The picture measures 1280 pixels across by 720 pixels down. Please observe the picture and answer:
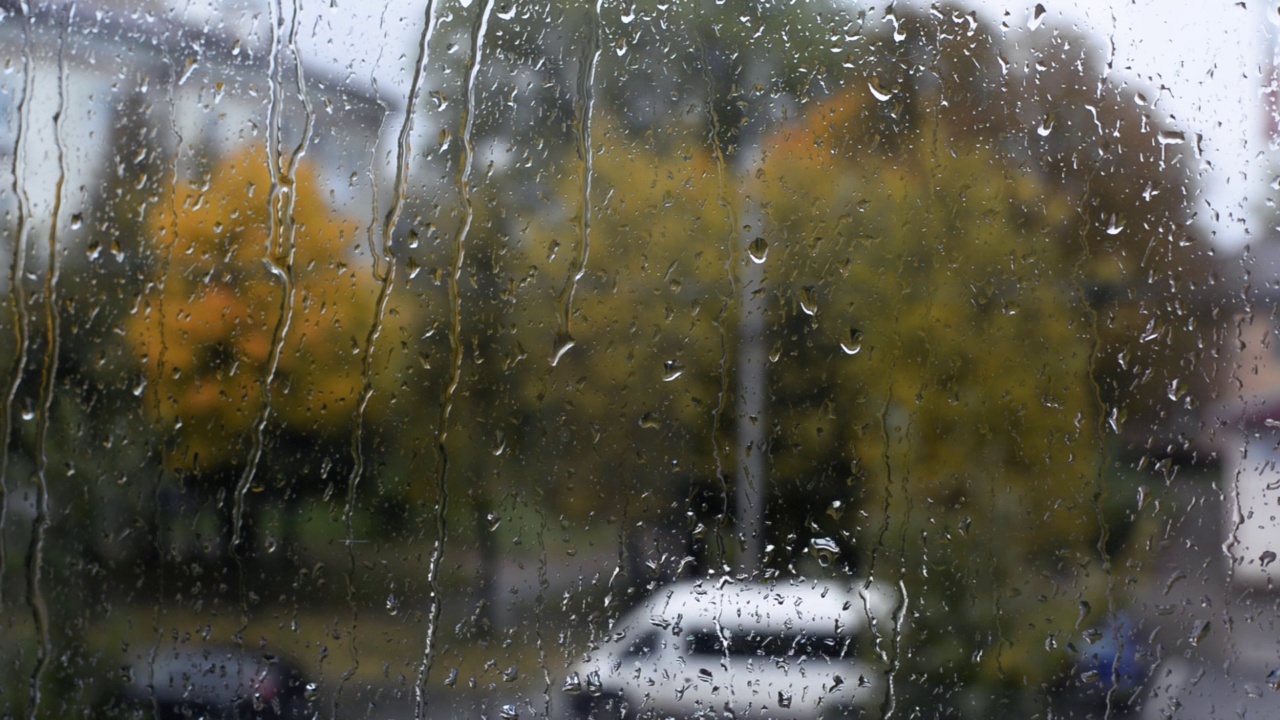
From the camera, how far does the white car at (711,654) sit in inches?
46.2

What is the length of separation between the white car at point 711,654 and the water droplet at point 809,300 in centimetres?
39

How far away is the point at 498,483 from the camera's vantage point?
3.88 ft

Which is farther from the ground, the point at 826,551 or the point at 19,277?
the point at 19,277

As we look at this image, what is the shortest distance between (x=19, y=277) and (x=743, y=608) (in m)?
1.11

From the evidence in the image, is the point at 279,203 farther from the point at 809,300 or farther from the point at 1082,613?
the point at 1082,613

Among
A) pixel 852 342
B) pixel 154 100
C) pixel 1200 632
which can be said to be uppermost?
pixel 154 100

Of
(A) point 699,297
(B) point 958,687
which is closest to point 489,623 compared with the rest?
(A) point 699,297

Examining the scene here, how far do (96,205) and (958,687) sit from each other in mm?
1392

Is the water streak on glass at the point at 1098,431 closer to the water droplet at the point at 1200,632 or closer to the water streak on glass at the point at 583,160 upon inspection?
the water droplet at the point at 1200,632

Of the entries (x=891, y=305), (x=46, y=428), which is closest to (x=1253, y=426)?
(x=891, y=305)

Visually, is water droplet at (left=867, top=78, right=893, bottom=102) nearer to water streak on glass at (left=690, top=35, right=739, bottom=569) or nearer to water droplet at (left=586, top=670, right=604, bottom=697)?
water streak on glass at (left=690, top=35, right=739, bottom=569)

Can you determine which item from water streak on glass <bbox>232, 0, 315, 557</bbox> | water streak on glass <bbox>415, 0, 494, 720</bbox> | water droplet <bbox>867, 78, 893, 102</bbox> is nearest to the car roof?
water streak on glass <bbox>415, 0, 494, 720</bbox>

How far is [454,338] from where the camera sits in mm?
1191

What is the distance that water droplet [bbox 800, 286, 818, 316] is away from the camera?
3.95 feet
